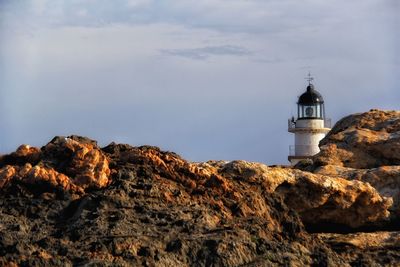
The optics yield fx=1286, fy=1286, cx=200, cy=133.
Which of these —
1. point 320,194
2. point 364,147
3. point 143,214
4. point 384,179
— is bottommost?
point 143,214

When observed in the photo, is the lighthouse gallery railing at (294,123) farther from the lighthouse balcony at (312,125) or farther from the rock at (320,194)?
the rock at (320,194)

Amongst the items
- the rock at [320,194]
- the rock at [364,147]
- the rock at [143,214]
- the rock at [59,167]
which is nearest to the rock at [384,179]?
the rock at [320,194]

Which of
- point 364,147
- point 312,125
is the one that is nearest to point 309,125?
point 312,125

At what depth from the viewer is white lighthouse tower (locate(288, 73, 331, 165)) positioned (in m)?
57.4

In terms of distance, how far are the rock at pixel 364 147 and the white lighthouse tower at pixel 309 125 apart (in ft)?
95.2

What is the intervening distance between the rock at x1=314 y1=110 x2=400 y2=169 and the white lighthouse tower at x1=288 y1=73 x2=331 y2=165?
95.2 ft

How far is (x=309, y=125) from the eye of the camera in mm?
57656

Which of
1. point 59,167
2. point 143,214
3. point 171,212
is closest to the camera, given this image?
point 143,214

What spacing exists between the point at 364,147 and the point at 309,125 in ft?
103

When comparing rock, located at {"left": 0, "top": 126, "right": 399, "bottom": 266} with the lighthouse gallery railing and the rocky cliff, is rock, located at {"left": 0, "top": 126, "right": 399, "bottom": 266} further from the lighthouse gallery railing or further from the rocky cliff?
the lighthouse gallery railing

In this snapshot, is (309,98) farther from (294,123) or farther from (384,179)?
(384,179)

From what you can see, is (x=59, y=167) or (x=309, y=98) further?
(x=309, y=98)

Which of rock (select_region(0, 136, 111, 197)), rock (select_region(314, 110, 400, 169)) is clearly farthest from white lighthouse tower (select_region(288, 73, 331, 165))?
rock (select_region(0, 136, 111, 197))

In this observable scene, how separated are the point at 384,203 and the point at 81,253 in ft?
24.6
